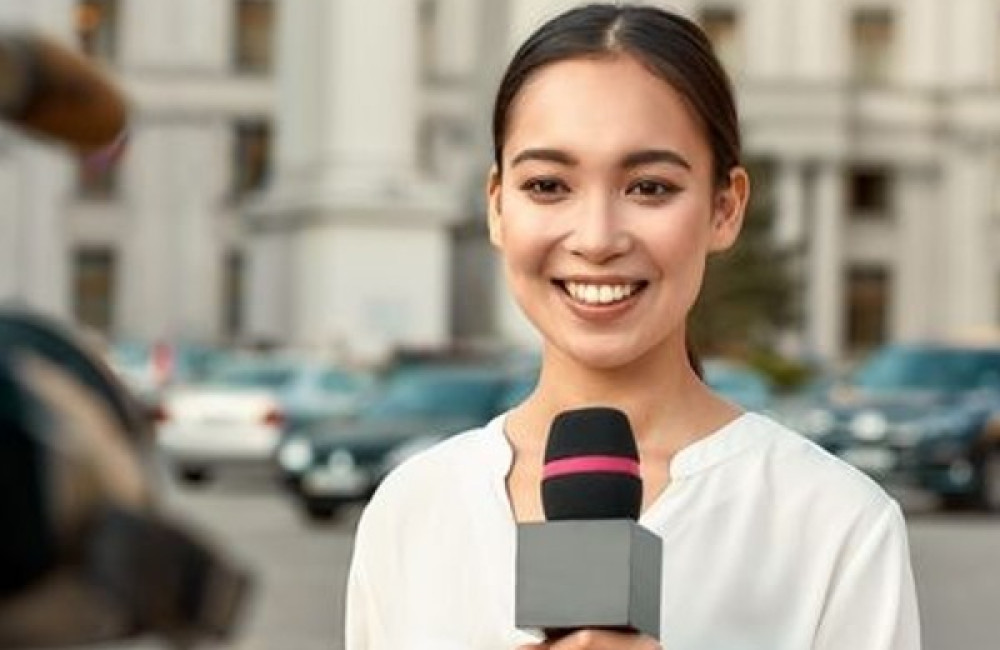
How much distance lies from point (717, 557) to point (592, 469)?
1.60 feet

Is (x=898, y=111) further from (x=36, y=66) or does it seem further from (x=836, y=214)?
(x=36, y=66)

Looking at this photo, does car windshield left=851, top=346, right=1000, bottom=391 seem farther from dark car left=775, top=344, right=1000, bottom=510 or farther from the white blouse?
the white blouse

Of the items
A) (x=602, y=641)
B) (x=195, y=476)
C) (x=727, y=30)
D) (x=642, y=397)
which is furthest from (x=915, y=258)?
(x=602, y=641)

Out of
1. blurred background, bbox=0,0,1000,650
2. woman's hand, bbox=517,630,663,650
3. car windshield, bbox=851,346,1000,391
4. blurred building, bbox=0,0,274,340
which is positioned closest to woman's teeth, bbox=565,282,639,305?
blurred background, bbox=0,0,1000,650

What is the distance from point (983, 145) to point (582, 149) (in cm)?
8207

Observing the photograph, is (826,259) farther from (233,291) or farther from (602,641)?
(602,641)

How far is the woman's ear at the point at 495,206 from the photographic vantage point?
103 inches

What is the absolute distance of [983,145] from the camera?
83.2 m

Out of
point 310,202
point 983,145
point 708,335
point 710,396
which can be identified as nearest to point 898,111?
point 983,145

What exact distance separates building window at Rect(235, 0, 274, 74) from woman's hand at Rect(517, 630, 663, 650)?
7884cm

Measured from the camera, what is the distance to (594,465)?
1879 mm

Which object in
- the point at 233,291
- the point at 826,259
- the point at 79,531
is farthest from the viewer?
the point at 826,259

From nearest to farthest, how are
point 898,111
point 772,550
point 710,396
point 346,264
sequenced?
point 772,550 → point 710,396 → point 346,264 → point 898,111

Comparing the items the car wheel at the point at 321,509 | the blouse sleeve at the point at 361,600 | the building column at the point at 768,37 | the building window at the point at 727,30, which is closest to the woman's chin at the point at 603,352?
the blouse sleeve at the point at 361,600
